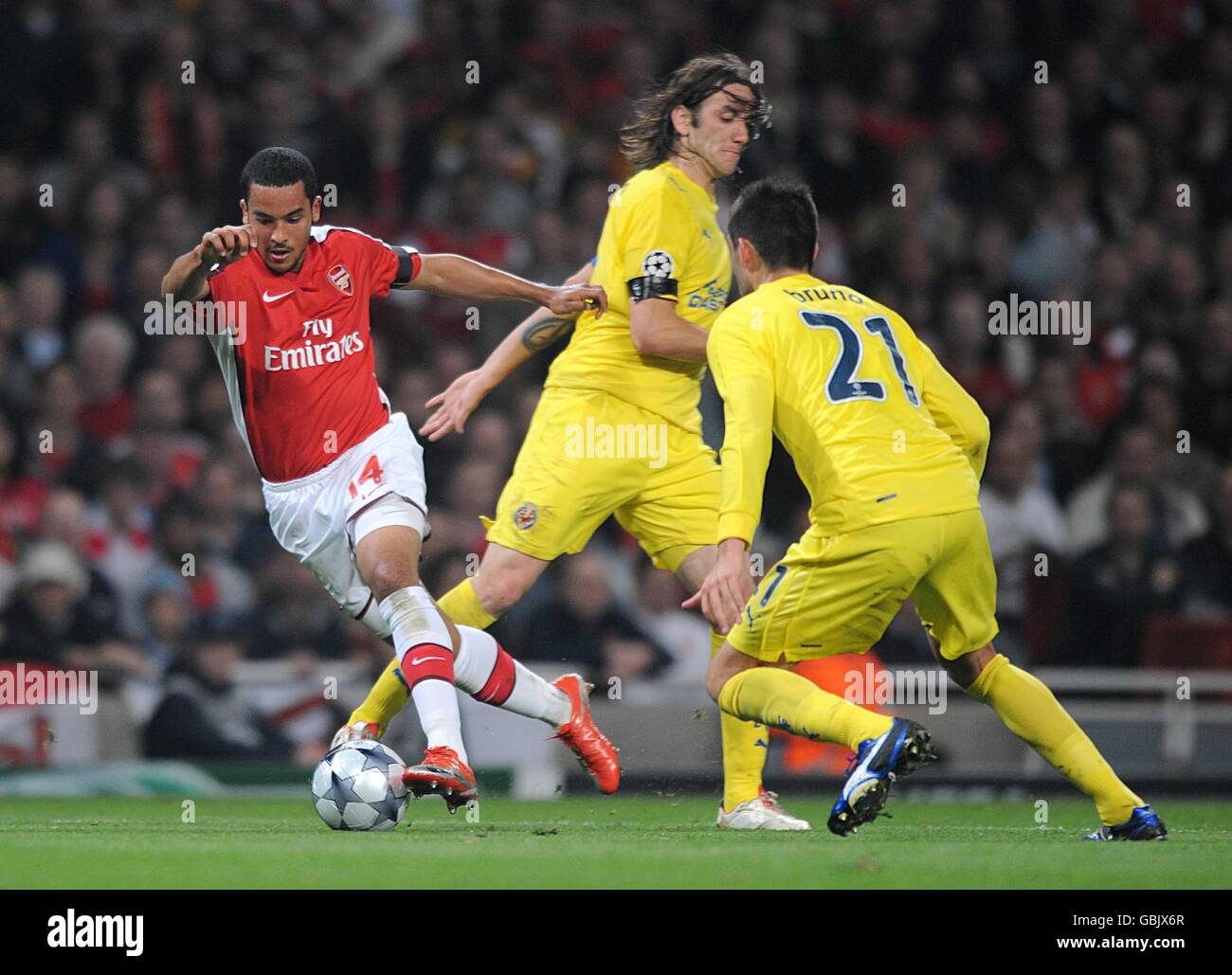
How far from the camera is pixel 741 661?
223 inches

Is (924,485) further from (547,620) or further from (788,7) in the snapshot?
(788,7)

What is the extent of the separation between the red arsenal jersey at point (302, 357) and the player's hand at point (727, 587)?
1.76 meters

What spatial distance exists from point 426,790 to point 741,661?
998 millimetres

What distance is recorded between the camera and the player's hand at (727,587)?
517 centimetres

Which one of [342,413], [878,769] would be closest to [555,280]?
[342,413]

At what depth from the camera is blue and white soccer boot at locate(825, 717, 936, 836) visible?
196 inches

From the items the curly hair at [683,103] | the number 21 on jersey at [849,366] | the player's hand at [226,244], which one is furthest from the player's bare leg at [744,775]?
the player's hand at [226,244]

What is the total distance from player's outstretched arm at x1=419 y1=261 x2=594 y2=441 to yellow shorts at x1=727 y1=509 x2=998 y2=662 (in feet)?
5.36

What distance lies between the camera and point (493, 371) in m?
6.95

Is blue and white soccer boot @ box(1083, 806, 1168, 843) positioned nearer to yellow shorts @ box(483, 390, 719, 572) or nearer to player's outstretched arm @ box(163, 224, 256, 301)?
yellow shorts @ box(483, 390, 719, 572)

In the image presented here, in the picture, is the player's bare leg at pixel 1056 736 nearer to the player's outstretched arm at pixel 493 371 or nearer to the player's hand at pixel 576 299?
the player's hand at pixel 576 299

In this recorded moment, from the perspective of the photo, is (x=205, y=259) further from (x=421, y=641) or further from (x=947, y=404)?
(x=947, y=404)

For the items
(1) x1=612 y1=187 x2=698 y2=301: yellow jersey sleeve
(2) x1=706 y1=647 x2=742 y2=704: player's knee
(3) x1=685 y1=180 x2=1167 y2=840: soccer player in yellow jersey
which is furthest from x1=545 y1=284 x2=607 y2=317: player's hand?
(2) x1=706 y1=647 x2=742 y2=704: player's knee

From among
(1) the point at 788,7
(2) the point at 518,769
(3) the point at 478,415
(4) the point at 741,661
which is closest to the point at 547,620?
(2) the point at 518,769
